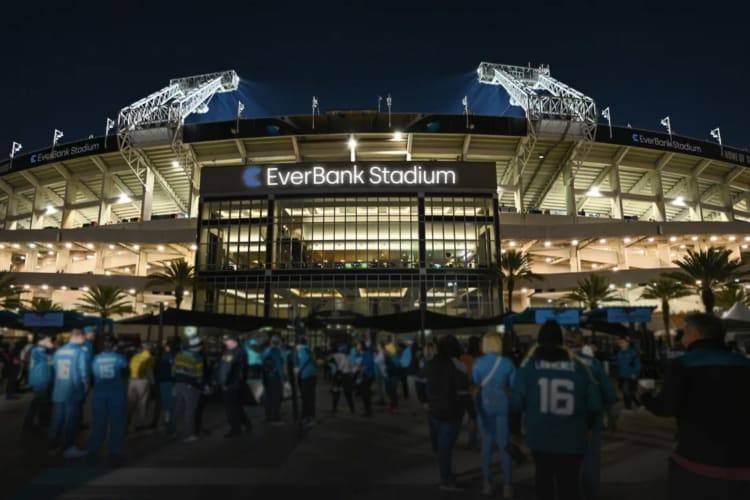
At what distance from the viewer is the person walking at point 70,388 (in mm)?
8180

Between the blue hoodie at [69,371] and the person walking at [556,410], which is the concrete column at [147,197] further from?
the person walking at [556,410]

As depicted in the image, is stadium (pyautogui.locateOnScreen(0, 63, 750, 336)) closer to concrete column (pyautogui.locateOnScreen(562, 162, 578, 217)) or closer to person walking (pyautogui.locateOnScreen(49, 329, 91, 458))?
concrete column (pyautogui.locateOnScreen(562, 162, 578, 217))

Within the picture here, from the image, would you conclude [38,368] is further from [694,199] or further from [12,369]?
[694,199]

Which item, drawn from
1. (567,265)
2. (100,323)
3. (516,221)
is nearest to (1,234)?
(100,323)

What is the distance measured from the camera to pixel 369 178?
44031 millimetres

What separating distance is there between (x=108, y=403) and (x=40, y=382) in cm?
354

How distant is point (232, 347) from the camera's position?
1012cm

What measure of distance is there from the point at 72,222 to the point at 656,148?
227 feet

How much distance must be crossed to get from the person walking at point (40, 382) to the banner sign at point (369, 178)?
34.0 metres

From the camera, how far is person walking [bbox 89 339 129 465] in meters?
7.72

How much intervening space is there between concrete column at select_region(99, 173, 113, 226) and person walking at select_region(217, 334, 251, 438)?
55.2m

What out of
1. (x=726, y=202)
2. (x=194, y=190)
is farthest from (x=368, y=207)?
(x=726, y=202)

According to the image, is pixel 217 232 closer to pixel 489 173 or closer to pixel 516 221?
pixel 489 173

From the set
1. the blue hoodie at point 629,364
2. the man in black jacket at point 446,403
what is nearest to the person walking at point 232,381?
the man in black jacket at point 446,403
